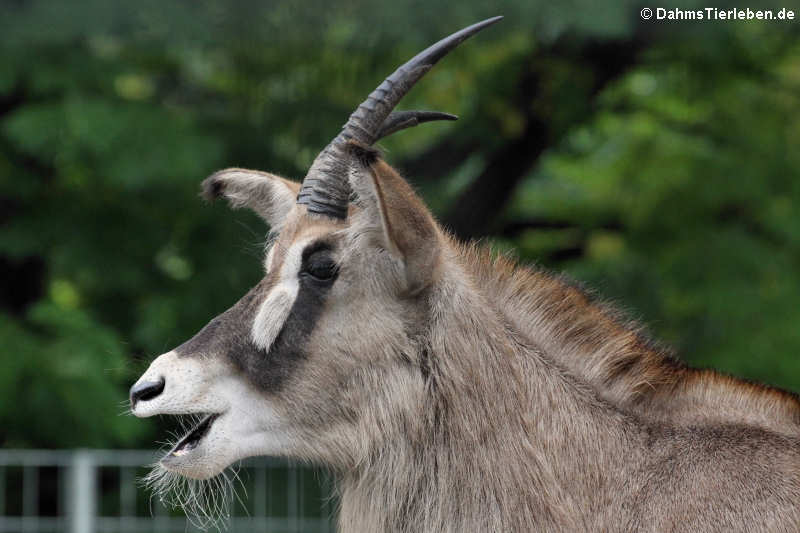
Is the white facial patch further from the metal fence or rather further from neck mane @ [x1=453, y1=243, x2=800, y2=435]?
the metal fence

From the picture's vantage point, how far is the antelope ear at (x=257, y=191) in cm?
571

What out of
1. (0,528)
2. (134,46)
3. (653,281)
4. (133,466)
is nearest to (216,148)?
(134,46)

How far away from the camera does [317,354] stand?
4711 millimetres

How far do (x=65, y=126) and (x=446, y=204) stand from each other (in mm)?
5188

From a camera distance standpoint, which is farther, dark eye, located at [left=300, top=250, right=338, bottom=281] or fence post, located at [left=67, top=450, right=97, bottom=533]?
fence post, located at [left=67, top=450, right=97, bottom=533]

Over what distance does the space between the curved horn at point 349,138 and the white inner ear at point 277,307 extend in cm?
22

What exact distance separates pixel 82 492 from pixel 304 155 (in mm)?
→ 4184

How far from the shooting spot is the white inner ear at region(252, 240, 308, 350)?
4672 mm

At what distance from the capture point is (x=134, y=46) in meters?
11.7

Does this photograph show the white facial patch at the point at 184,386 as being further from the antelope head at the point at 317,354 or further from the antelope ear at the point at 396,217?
the antelope ear at the point at 396,217

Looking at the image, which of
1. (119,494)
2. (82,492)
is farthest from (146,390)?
(119,494)

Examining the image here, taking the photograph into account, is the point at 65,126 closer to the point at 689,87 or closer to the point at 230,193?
the point at 230,193

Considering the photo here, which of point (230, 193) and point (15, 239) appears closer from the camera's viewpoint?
point (230, 193)

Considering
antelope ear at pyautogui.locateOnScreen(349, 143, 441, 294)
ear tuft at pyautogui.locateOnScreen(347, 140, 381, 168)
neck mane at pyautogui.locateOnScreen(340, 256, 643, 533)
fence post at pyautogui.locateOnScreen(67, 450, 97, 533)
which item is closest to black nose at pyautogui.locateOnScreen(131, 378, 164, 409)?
neck mane at pyautogui.locateOnScreen(340, 256, 643, 533)
